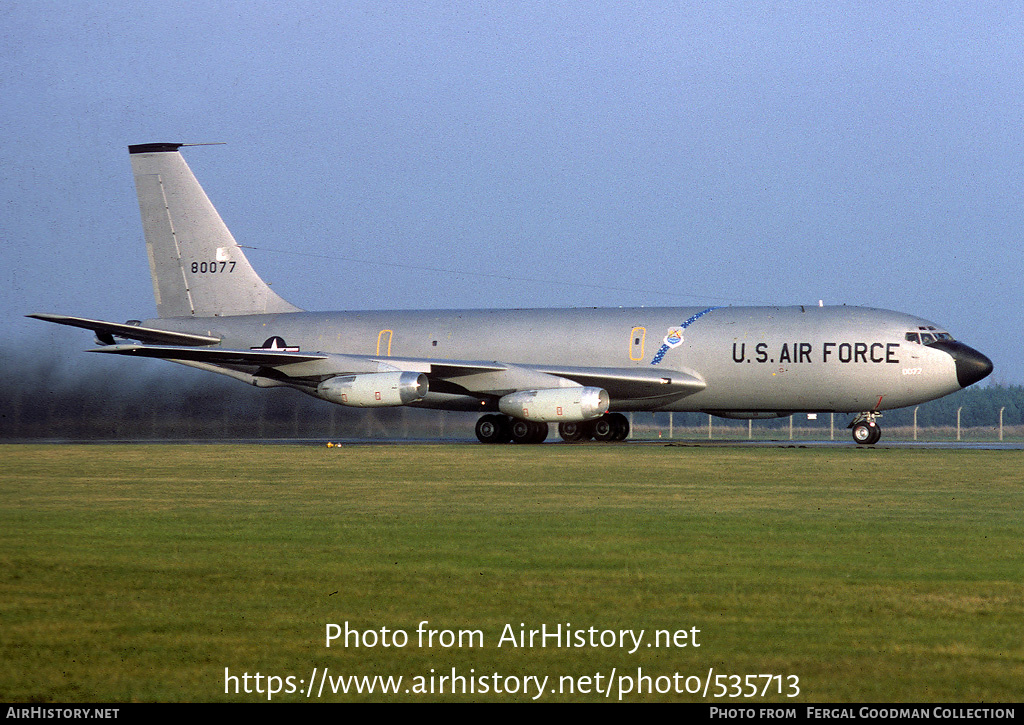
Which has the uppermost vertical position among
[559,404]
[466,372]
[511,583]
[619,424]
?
[466,372]

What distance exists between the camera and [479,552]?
35.7 feet

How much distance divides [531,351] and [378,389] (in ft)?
16.3

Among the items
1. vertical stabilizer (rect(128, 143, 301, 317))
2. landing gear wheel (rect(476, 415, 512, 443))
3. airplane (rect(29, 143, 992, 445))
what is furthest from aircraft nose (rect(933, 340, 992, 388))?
vertical stabilizer (rect(128, 143, 301, 317))

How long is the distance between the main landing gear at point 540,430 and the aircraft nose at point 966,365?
913cm

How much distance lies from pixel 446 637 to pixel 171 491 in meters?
11.4

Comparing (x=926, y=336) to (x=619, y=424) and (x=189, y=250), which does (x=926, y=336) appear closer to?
(x=619, y=424)

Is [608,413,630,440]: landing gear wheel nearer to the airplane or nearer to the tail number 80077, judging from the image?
the airplane

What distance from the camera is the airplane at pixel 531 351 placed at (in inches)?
1282

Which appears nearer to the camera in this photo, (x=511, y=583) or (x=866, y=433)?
(x=511, y=583)

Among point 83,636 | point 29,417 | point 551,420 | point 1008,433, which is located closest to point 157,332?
point 29,417

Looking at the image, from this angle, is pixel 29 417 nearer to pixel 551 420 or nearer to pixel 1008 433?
pixel 551 420

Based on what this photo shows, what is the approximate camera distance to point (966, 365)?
3216 centimetres

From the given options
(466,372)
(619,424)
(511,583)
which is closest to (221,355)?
(466,372)

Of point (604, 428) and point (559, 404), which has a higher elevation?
point (559, 404)
